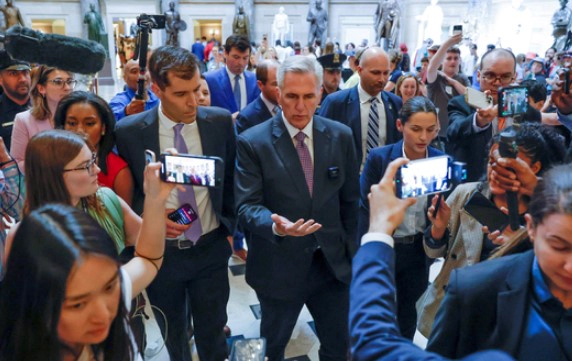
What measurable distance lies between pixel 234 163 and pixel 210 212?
0.29 metres

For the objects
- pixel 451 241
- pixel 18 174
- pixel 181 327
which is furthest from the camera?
pixel 181 327

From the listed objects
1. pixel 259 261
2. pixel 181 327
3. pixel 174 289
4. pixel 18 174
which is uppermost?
pixel 18 174

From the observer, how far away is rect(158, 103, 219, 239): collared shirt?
2367 mm

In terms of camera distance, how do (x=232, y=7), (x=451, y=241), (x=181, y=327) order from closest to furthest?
(x=451, y=241)
(x=181, y=327)
(x=232, y=7)

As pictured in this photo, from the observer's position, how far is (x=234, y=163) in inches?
99.8

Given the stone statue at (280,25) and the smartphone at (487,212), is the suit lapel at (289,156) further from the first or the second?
the stone statue at (280,25)

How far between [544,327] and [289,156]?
1371 mm

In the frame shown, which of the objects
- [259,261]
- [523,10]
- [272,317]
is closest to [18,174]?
[259,261]

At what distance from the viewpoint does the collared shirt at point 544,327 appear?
1.06 meters

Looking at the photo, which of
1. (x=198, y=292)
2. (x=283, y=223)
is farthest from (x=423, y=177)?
(x=198, y=292)

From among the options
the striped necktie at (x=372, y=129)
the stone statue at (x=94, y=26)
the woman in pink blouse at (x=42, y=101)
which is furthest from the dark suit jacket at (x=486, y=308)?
the stone statue at (x=94, y=26)

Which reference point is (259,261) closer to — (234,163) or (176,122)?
(234,163)

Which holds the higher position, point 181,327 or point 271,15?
point 271,15

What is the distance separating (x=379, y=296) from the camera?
106 centimetres
